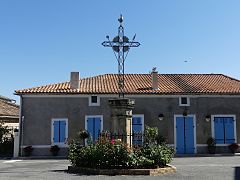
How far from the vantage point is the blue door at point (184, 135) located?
2239cm

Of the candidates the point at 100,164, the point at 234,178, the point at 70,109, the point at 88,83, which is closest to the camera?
the point at 234,178

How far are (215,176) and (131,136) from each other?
3.44 metres

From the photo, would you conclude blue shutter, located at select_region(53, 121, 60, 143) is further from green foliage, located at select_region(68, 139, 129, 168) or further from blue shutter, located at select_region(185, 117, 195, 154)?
green foliage, located at select_region(68, 139, 129, 168)

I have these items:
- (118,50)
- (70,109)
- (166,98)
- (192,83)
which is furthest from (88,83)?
(118,50)

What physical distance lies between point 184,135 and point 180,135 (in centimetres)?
25

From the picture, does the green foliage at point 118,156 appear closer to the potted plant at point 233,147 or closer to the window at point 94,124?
the window at point 94,124

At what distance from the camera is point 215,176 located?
1129 cm

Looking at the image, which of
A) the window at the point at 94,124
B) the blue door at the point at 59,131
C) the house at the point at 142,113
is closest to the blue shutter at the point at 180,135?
the house at the point at 142,113

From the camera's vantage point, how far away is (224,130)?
22609 millimetres

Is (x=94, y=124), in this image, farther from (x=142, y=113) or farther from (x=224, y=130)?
(x=224, y=130)

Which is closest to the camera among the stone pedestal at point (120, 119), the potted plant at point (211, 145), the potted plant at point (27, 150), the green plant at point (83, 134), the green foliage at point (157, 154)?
the green foliage at point (157, 154)

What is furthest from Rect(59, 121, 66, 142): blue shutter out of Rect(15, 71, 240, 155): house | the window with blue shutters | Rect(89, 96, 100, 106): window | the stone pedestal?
the window with blue shutters

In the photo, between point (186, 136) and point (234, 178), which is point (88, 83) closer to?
point (186, 136)

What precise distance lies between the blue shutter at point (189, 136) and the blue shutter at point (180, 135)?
0.24 metres
